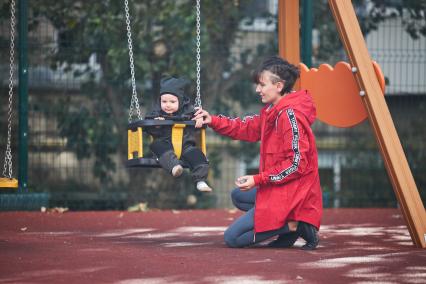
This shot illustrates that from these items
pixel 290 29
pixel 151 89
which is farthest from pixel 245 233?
pixel 151 89

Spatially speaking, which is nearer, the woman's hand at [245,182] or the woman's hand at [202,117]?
the woman's hand at [245,182]

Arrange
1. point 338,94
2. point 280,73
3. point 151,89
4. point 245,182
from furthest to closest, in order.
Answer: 1. point 151,89
2. point 338,94
3. point 280,73
4. point 245,182

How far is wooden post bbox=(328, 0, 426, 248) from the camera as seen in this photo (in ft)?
23.0

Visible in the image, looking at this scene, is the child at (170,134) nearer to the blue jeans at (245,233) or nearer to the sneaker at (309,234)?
the blue jeans at (245,233)

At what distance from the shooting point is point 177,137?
7.12 metres

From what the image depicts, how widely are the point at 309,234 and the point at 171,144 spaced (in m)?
1.25

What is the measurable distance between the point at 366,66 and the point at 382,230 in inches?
74.3

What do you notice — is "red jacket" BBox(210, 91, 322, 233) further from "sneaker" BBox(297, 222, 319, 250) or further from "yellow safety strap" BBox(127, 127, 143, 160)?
"yellow safety strap" BBox(127, 127, 143, 160)

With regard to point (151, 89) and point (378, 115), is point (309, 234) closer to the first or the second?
point (378, 115)

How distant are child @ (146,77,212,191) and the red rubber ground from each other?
23.5 inches

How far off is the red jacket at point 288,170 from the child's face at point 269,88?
9 centimetres

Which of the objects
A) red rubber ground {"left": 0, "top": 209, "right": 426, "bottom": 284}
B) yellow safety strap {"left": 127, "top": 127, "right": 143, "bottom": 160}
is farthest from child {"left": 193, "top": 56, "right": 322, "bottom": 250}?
yellow safety strap {"left": 127, "top": 127, "right": 143, "bottom": 160}

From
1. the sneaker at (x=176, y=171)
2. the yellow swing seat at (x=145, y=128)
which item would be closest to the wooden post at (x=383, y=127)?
the yellow swing seat at (x=145, y=128)

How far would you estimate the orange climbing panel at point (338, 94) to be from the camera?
7.44 m
